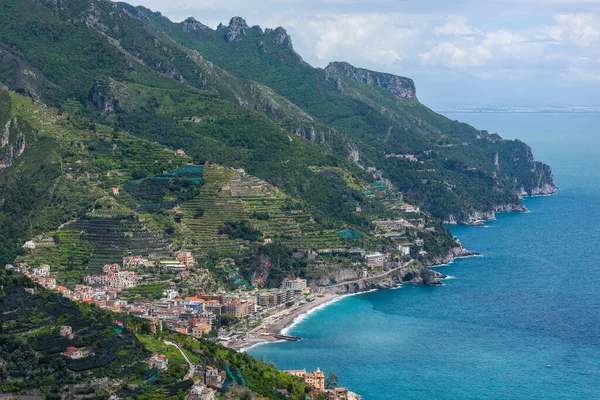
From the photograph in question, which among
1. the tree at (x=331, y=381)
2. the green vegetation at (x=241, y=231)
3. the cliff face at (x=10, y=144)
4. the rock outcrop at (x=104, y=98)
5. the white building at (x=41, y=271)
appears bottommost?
the tree at (x=331, y=381)

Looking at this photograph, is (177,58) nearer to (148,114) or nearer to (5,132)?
(148,114)

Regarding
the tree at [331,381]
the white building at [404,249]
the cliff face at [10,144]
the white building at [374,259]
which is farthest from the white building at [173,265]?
the white building at [404,249]

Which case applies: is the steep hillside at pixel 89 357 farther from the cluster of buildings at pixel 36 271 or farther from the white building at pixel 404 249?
the white building at pixel 404 249

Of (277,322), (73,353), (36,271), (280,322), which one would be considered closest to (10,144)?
(36,271)

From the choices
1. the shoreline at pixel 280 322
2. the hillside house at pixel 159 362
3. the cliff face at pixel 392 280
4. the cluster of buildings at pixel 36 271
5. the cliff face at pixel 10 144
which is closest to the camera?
the hillside house at pixel 159 362

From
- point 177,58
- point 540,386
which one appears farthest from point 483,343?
point 177,58

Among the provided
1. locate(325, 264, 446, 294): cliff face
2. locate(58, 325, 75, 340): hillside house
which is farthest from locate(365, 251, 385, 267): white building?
locate(58, 325, 75, 340): hillside house
